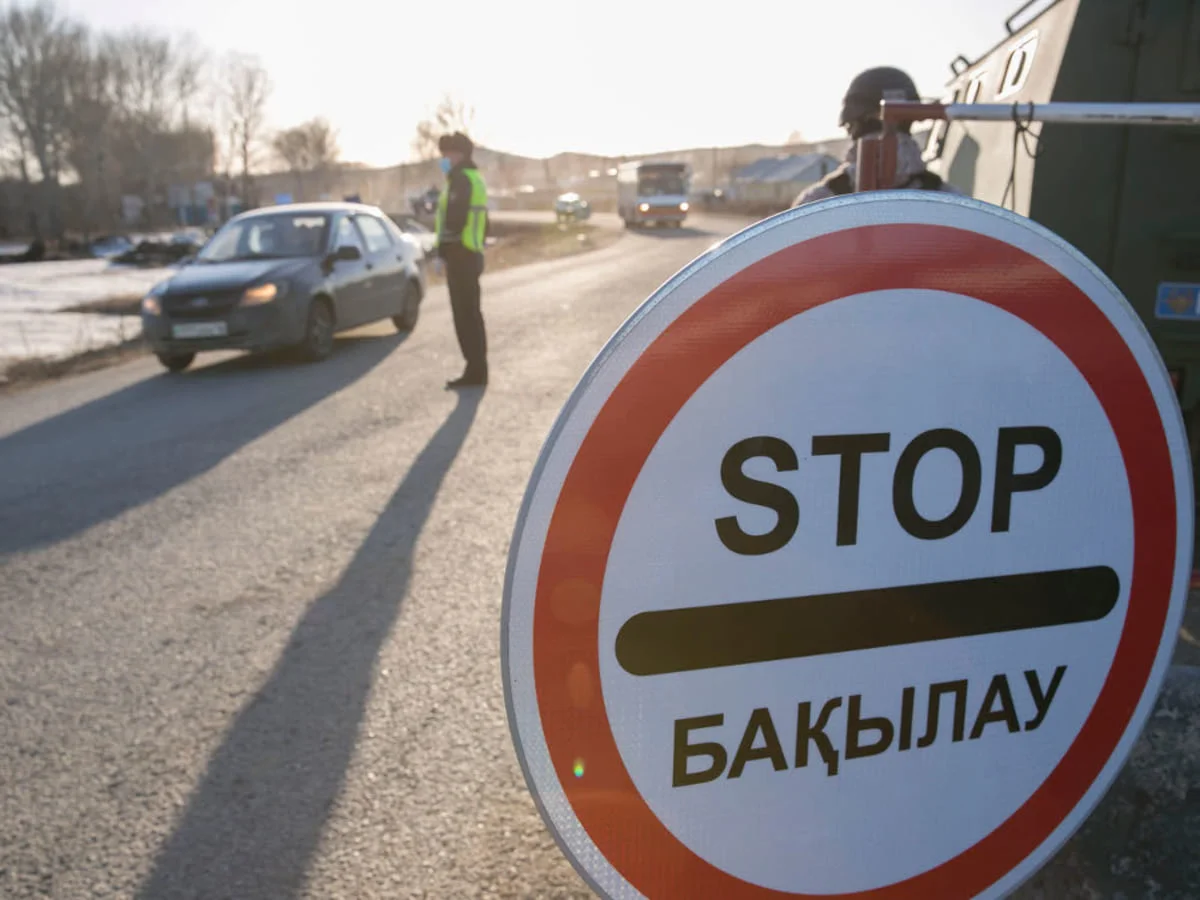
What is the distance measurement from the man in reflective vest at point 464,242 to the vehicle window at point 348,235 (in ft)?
9.70

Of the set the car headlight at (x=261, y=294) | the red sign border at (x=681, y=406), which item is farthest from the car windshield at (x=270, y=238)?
the red sign border at (x=681, y=406)

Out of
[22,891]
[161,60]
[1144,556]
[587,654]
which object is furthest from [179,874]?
[161,60]

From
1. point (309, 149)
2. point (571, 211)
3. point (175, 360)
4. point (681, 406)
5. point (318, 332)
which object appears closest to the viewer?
point (681, 406)

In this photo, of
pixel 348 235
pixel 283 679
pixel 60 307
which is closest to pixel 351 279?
pixel 348 235

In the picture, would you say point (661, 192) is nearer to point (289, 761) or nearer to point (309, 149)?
point (289, 761)

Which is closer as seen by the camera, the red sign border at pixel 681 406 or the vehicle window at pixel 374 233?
the red sign border at pixel 681 406

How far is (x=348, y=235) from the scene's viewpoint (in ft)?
35.9

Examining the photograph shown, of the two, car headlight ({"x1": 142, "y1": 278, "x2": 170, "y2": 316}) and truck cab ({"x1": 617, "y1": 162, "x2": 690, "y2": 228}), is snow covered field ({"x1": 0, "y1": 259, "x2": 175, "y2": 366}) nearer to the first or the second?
car headlight ({"x1": 142, "y1": 278, "x2": 170, "y2": 316})

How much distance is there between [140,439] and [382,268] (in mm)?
5106

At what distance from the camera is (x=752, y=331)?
944mm

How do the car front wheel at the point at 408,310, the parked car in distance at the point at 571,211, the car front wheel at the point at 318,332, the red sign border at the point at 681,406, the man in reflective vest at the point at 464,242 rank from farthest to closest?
the parked car in distance at the point at 571,211, the car front wheel at the point at 408,310, the car front wheel at the point at 318,332, the man in reflective vest at the point at 464,242, the red sign border at the point at 681,406

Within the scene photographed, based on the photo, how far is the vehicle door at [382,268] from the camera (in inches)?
442

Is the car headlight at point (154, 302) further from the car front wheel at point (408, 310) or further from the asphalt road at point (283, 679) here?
the car front wheel at point (408, 310)

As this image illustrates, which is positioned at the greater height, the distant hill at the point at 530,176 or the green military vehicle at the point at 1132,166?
the distant hill at the point at 530,176
